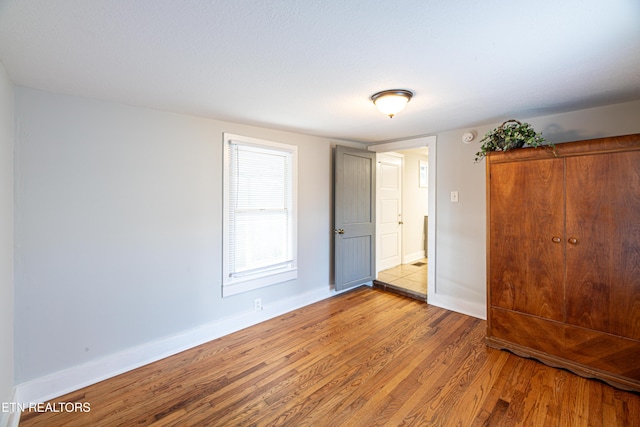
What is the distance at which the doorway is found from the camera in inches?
166

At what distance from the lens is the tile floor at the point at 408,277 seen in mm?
4055

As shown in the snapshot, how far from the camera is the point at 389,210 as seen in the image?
5062 millimetres

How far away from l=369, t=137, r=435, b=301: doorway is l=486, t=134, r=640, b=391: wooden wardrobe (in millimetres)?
1405

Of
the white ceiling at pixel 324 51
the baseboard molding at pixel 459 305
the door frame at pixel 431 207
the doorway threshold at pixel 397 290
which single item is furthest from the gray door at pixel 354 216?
the white ceiling at pixel 324 51

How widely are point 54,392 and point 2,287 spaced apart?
3.00ft

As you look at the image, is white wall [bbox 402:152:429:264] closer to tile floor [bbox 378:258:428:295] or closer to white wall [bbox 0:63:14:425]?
tile floor [bbox 378:258:428:295]

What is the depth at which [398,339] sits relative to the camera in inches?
107

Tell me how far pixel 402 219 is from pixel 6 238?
16.8ft

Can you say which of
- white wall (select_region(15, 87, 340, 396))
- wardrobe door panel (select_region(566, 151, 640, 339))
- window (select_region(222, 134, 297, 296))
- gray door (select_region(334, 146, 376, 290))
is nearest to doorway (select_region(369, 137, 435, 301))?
gray door (select_region(334, 146, 376, 290))

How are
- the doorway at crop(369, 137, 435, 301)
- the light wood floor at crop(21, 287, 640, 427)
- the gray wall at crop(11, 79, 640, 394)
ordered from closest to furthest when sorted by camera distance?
the light wood floor at crop(21, 287, 640, 427) → the gray wall at crop(11, 79, 640, 394) → the doorway at crop(369, 137, 435, 301)

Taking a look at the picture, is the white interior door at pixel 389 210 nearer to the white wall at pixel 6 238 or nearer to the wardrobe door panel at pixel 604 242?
the wardrobe door panel at pixel 604 242

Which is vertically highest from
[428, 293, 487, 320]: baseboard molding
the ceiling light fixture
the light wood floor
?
the ceiling light fixture

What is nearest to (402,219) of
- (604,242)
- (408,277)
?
(408,277)

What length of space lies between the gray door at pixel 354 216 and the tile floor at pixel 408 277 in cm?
42
